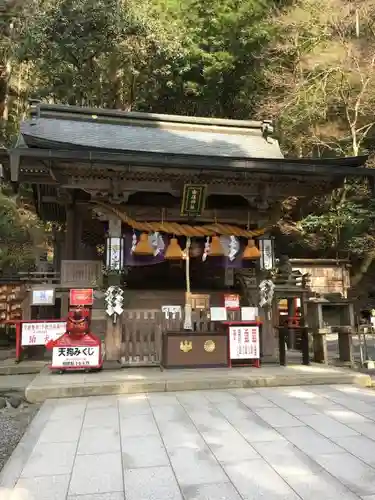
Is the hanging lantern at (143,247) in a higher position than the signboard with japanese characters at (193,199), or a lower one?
lower

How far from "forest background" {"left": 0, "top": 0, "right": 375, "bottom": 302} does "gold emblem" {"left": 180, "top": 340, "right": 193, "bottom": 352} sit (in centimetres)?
1113

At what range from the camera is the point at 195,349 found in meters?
8.06

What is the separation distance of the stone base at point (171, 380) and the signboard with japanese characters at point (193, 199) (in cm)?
329

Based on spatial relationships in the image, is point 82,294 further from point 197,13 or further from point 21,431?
point 197,13

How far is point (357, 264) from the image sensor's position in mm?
20547

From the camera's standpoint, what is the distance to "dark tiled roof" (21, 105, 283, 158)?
10.1m

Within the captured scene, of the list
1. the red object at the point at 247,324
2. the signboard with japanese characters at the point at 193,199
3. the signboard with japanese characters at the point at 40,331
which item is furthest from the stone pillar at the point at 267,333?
the signboard with japanese characters at the point at 40,331

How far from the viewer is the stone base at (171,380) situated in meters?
6.45

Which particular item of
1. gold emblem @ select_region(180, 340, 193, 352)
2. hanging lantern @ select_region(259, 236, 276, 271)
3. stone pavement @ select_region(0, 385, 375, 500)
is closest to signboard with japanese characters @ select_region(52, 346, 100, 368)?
stone pavement @ select_region(0, 385, 375, 500)

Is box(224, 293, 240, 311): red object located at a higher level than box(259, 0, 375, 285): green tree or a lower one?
lower

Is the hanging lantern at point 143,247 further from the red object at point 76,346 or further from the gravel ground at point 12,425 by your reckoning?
the gravel ground at point 12,425

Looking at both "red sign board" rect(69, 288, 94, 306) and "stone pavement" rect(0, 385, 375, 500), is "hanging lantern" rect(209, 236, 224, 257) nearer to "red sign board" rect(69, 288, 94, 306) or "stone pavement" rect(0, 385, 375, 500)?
"red sign board" rect(69, 288, 94, 306)

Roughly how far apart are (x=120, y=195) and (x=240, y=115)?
660 inches

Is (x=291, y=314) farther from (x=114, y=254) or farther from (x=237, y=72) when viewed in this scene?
(x=237, y=72)
